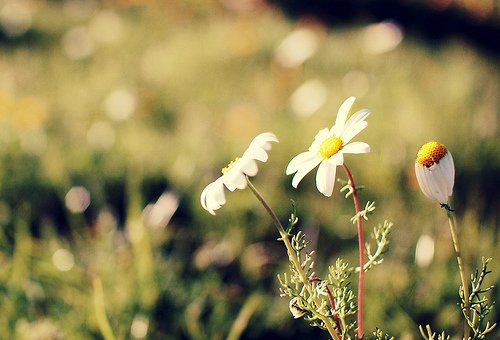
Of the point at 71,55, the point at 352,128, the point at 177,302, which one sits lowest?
the point at 71,55

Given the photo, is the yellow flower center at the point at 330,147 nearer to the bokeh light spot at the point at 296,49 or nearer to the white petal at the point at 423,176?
the white petal at the point at 423,176

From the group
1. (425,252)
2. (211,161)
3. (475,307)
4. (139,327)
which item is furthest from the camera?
(211,161)

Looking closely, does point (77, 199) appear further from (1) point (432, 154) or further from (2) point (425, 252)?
(1) point (432, 154)

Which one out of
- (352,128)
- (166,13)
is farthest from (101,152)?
(166,13)

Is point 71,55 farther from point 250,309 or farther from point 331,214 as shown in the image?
point 250,309

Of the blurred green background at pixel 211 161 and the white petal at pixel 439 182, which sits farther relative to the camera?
the blurred green background at pixel 211 161

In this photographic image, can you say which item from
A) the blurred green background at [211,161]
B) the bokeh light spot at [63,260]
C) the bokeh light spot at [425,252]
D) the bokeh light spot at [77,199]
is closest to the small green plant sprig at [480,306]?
the blurred green background at [211,161]

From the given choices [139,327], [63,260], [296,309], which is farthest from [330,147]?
[63,260]

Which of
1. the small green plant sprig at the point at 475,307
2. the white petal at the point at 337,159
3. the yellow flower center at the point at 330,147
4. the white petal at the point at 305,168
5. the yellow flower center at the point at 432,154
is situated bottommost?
the small green plant sprig at the point at 475,307
